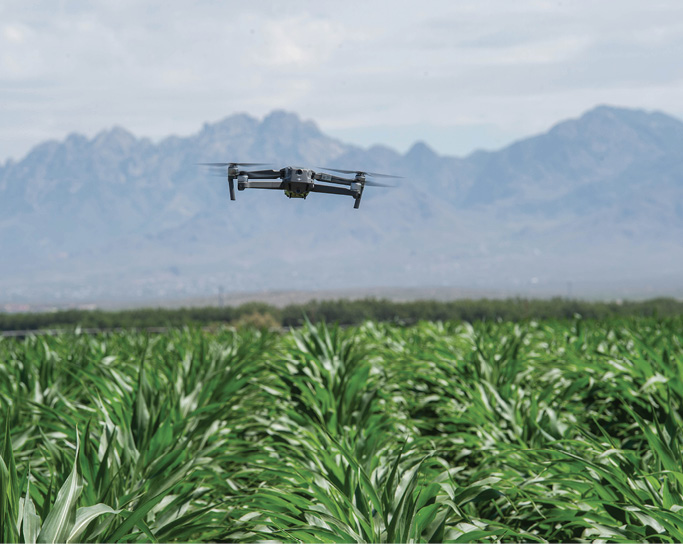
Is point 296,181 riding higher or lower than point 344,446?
higher

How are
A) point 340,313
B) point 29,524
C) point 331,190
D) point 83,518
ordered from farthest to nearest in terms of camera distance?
point 340,313, point 83,518, point 29,524, point 331,190

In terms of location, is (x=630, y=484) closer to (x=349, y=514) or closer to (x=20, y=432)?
(x=349, y=514)

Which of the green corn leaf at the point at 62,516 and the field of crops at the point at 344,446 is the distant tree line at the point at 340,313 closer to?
the field of crops at the point at 344,446

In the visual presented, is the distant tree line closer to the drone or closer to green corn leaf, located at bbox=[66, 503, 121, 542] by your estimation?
green corn leaf, located at bbox=[66, 503, 121, 542]

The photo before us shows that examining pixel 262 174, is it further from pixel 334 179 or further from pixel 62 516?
pixel 62 516

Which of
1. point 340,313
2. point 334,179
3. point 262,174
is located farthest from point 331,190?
point 340,313

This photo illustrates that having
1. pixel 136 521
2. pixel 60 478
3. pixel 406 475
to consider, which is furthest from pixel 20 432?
pixel 406 475

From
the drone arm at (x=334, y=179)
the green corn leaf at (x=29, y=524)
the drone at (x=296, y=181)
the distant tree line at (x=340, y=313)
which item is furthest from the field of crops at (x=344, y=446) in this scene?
the distant tree line at (x=340, y=313)

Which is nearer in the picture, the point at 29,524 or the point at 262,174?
the point at 262,174
